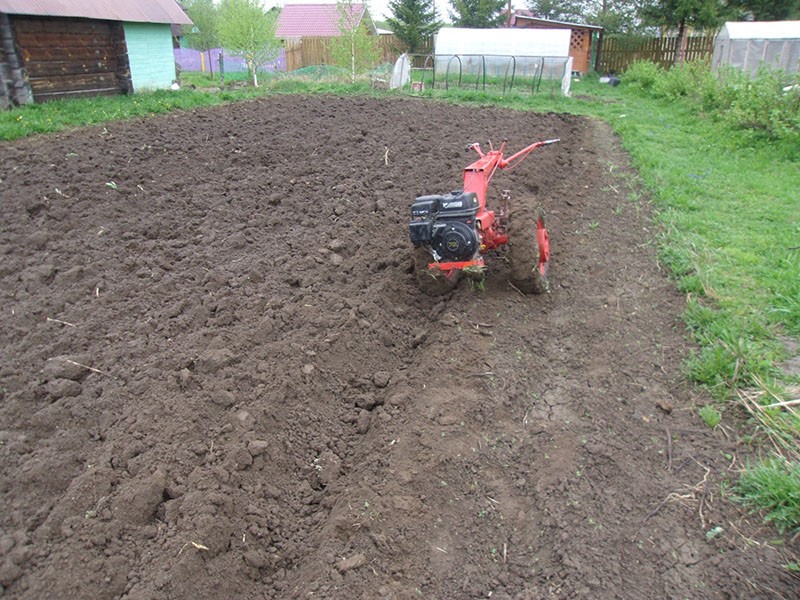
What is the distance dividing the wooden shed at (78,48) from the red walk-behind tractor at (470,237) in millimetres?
12259

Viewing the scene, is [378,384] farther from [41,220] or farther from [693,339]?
[41,220]

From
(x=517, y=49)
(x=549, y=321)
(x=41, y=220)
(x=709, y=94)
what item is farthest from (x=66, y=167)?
(x=517, y=49)

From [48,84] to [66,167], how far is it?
24.7ft

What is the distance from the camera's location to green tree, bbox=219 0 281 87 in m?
23.5

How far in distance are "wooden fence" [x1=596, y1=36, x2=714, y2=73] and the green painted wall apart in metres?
20.2

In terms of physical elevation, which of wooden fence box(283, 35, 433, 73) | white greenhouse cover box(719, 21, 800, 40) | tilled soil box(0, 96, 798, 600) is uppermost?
white greenhouse cover box(719, 21, 800, 40)

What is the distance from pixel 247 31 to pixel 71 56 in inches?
356

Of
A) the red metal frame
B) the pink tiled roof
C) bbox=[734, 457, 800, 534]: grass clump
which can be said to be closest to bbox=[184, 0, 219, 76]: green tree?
the pink tiled roof

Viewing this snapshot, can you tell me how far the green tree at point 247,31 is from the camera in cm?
2352

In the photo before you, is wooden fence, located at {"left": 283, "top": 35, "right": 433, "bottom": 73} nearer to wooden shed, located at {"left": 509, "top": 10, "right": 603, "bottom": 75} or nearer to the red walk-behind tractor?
wooden shed, located at {"left": 509, "top": 10, "right": 603, "bottom": 75}

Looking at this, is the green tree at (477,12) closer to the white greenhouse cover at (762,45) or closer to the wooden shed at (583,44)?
the wooden shed at (583,44)

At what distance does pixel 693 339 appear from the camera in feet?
17.0

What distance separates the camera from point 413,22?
34812 mm

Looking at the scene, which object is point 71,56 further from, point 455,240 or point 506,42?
point 506,42
